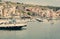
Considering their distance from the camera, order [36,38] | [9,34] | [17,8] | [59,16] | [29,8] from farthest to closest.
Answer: [59,16]
[29,8]
[17,8]
[9,34]
[36,38]

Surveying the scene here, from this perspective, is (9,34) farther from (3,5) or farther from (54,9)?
(54,9)

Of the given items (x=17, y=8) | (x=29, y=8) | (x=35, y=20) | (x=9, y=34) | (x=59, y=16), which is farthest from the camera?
(x=59, y=16)

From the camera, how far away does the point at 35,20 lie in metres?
82.8

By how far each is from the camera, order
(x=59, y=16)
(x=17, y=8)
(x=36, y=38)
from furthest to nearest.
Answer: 1. (x=59, y=16)
2. (x=17, y=8)
3. (x=36, y=38)

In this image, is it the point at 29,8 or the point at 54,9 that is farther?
the point at 54,9

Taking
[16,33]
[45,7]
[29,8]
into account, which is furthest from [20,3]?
[16,33]

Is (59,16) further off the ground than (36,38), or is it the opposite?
(36,38)

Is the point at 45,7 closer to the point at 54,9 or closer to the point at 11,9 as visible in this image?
the point at 54,9

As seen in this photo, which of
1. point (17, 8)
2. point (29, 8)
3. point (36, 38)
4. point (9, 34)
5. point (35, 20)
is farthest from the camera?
point (29, 8)

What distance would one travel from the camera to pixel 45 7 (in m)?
104

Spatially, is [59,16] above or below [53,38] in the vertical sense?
below

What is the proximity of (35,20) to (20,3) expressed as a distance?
1563cm

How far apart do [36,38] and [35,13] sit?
51.0m

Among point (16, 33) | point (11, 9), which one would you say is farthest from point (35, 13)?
point (16, 33)
